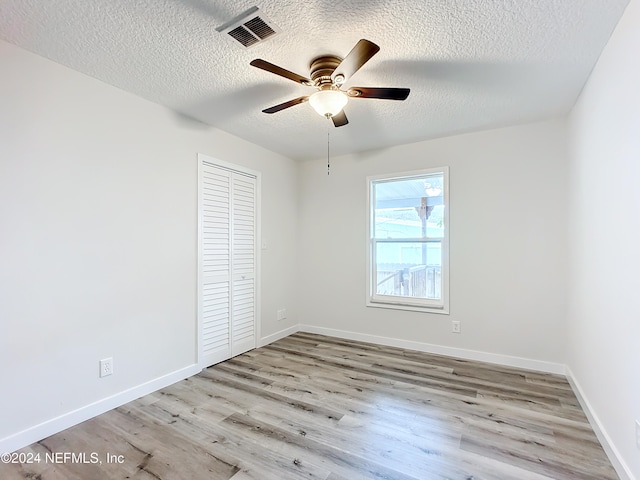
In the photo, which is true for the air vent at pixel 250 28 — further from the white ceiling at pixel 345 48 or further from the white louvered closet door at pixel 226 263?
the white louvered closet door at pixel 226 263

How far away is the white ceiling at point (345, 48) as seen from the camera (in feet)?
5.43

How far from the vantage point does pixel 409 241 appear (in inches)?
151

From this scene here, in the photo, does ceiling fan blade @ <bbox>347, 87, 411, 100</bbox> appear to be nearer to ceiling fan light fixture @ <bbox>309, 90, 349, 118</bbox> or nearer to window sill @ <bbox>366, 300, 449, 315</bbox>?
ceiling fan light fixture @ <bbox>309, 90, 349, 118</bbox>

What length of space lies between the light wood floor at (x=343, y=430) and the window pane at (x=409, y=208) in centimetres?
156

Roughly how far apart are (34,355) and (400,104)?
3226 millimetres

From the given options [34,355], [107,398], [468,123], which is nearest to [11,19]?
[34,355]

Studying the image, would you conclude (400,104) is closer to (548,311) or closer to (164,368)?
(548,311)

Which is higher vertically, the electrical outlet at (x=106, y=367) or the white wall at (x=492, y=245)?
the white wall at (x=492, y=245)

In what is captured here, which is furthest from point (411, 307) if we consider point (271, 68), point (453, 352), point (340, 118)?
point (271, 68)

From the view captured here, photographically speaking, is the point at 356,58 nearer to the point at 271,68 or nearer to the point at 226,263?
the point at 271,68

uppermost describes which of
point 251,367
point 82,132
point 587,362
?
point 82,132

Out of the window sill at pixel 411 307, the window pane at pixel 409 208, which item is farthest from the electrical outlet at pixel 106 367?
the window pane at pixel 409 208

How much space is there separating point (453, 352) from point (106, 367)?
3.28m

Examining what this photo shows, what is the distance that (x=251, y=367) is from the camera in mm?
3234
